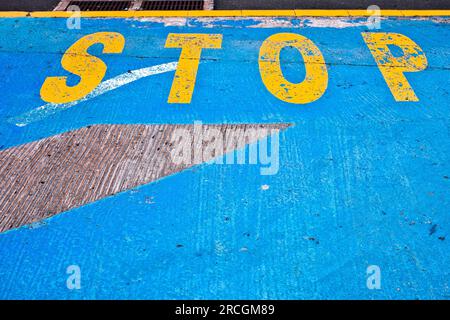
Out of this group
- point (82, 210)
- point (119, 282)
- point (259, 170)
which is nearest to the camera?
point (119, 282)

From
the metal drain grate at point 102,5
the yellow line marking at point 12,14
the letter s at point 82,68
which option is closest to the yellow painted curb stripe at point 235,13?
the yellow line marking at point 12,14

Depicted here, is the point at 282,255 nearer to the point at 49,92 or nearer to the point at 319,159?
the point at 319,159

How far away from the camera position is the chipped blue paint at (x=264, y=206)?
2756 mm

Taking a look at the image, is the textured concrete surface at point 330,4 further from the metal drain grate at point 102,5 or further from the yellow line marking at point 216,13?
the metal drain grate at point 102,5

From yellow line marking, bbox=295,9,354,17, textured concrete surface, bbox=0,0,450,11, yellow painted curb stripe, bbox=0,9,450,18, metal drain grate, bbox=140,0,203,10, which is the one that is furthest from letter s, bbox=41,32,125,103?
yellow line marking, bbox=295,9,354,17

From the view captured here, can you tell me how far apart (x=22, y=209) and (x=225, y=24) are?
3290 millimetres

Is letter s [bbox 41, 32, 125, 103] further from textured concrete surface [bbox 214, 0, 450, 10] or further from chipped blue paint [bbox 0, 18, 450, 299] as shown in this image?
textured concrete surface [bbox 214, 0, 450, 10]

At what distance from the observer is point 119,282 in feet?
9.00

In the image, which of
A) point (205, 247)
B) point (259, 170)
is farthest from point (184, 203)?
point (259, 170)

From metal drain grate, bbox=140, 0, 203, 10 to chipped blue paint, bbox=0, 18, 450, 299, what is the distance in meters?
1.45

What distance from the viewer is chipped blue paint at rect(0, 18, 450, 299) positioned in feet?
9.04

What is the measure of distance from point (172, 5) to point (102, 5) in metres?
0.90

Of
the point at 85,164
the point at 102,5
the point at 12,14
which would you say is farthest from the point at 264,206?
the point at 12,14

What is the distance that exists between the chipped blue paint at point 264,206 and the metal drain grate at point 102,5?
1.48 metres
